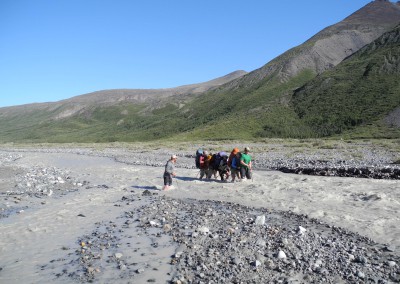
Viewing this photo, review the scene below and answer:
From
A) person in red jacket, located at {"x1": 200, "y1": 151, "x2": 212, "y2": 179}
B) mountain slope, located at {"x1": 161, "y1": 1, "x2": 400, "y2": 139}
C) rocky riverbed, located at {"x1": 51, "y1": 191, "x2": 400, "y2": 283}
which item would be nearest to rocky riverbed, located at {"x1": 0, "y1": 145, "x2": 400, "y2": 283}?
rocky riverbed, located at {"x1": 51, "y1": 191, "x2": 400, "y2": 283}

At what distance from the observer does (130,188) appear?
21.9 m

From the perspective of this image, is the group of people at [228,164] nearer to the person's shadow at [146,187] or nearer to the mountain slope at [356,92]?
the person's shadow at [146,187]

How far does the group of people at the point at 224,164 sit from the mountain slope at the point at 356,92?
76993mm

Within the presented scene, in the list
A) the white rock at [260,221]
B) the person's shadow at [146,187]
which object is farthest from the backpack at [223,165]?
the white rock at [260,221]

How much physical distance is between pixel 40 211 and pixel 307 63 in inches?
7535

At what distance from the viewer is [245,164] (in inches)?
842

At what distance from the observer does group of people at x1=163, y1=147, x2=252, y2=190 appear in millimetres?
20641

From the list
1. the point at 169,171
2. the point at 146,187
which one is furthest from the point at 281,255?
the point at 146,187

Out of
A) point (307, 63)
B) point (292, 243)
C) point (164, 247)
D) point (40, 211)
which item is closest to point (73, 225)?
point (40, 211)

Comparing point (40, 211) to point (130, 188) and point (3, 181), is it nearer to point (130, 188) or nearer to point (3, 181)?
point (130, 188)

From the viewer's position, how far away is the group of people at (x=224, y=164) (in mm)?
20641

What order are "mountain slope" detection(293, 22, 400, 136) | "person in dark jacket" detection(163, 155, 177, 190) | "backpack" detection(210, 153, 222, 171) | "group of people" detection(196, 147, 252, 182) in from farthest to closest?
"mountain slope" detection(293, 22, 400, 136) → "backpack" detection(210, 153, 222, 171) → "group of people" detection(196, 147, 252, 182) → "person in dark jacket" detection(163, 155, 177, 190)

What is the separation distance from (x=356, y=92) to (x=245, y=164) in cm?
9898

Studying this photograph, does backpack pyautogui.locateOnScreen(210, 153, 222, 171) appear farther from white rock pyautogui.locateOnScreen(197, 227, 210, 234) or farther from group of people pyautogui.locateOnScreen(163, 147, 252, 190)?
white rock pyautogui.locateOnScreen(197, 227, 210, 234)
